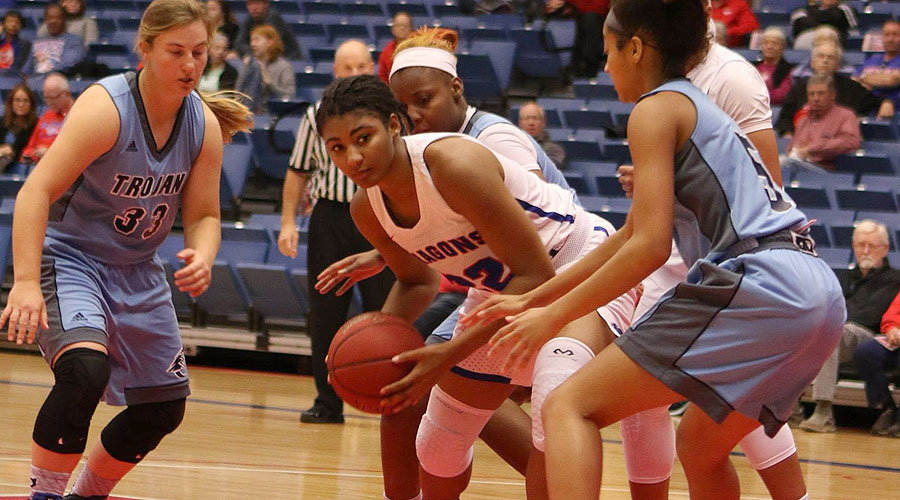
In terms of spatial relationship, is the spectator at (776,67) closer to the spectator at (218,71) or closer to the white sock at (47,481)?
the spectator at (218,71)

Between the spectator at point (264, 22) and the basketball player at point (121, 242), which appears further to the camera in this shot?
the spectator at point (264, 22)

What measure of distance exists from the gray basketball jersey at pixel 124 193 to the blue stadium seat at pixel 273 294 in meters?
4.30

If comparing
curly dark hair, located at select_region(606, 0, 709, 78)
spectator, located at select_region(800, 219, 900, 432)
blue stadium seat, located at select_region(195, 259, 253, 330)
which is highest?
curly dark hair, located at select_region(606, 0, 709, 78)

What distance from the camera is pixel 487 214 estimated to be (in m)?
3.03

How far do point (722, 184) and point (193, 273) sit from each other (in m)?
1.57

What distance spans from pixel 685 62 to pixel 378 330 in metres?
1.10

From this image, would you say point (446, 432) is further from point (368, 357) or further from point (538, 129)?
point (538, 129)

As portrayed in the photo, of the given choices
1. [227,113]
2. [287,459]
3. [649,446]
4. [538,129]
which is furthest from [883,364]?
[227,113]

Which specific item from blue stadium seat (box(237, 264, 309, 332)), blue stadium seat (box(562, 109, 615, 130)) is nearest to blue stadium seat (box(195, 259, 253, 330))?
blue stadium seat (box(237, 264, 309, 332))

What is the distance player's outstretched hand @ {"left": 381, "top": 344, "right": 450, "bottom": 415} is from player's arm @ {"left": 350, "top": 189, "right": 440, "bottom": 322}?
22.6 inches

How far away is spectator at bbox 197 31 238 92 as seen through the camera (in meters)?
10.3

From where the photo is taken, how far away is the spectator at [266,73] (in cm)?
1048

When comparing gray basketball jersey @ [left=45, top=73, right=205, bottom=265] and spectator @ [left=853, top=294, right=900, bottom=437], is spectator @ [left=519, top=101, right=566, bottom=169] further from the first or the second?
gray basketball jersey @ [left=45, top=73, right=205, bottom=265]

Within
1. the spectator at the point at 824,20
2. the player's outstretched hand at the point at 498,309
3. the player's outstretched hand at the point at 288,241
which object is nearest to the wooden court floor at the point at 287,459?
the player's outstretched hand at the point at 288,241
